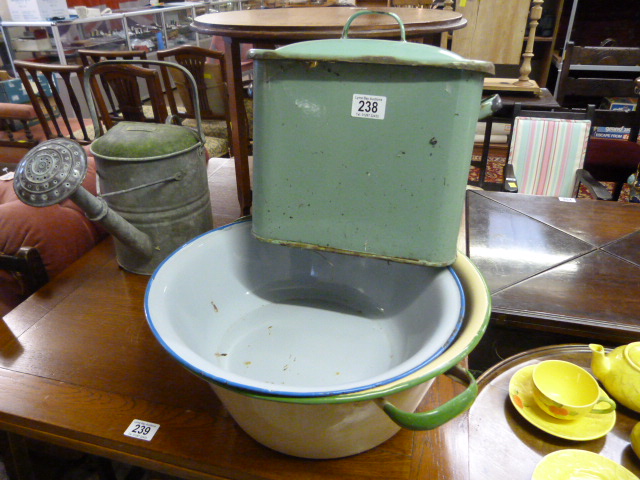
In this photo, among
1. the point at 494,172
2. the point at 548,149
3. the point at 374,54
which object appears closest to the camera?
the point at 374,54

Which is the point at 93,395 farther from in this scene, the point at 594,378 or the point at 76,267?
the point at 594,378

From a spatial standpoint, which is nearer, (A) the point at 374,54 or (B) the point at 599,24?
(A) the point at 374,54

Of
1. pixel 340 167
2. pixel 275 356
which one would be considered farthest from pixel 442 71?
pixel 275 356

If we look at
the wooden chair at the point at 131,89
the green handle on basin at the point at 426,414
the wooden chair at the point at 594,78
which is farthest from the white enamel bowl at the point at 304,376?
the wooden chair at the point at 594,78

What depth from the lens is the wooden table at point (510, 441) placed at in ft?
2.43

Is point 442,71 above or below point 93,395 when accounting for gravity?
above

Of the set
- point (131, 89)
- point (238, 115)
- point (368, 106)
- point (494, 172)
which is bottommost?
point (494, 172)

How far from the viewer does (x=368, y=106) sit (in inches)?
27.7

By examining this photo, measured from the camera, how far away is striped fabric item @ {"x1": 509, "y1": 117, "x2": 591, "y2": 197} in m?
2.02

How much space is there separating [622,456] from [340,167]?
659 millimetres

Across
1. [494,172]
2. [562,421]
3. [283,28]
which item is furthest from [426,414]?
[494,172]

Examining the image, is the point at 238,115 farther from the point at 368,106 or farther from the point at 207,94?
the point at 207,94

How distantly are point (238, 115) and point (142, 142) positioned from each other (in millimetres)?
320

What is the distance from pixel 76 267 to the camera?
4.08 ft
